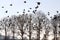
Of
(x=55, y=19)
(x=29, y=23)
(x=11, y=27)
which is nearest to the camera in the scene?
(x=55, y=19)

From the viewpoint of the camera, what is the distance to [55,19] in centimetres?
5556

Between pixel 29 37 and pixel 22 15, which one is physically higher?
pixel 22 15

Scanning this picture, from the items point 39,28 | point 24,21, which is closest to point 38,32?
point 39,28

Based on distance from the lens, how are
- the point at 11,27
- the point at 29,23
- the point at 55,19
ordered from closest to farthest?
the point at 55,19 → the point at 29,23 → the point at 11,27

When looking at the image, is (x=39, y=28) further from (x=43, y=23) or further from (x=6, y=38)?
(x=6, y=38)

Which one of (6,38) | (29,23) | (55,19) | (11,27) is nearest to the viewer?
(55,19)

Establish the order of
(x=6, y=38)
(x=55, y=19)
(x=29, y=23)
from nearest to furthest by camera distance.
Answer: (x=55, y=19)
(x=29, y=23)
(x=6, y=38)

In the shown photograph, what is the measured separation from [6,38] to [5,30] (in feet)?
27.2

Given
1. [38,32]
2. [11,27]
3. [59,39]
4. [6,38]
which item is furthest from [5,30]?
[59,39]

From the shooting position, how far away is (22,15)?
58875mm

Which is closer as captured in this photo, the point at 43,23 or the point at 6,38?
the point at 43,23

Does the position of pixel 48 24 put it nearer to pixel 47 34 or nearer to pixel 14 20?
pixel 47 34

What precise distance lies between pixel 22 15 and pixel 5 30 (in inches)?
396

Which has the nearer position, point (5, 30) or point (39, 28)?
point (39, 28)
